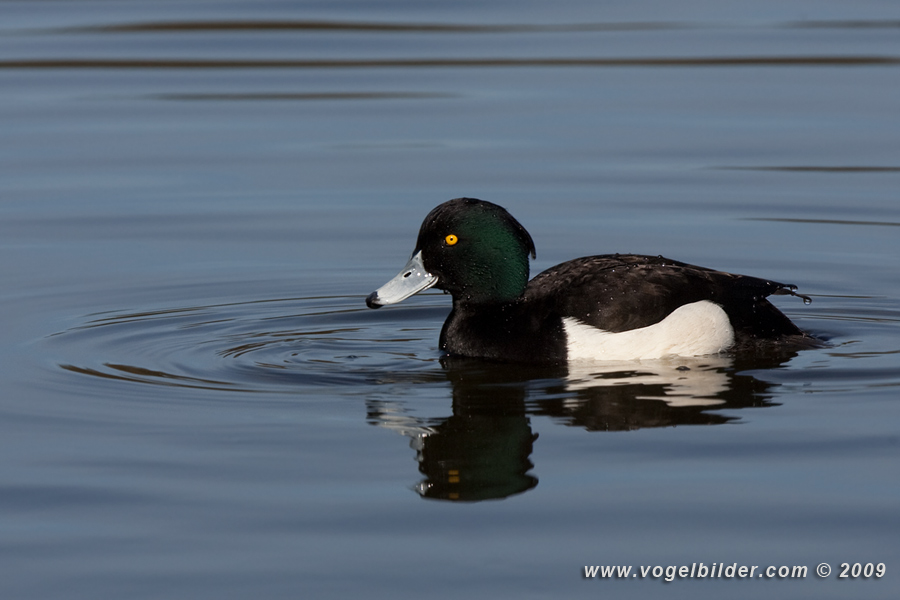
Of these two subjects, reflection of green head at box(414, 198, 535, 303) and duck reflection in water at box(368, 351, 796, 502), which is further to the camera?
reflection of green head at box(414, 198, 535, 303)

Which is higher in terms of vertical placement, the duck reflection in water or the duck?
the duck

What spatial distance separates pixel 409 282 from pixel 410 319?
3.42 feet

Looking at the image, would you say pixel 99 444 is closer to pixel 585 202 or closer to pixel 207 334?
pixel 207 334

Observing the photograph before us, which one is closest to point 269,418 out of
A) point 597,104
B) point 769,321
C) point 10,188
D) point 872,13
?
point 769,321

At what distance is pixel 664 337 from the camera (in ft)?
28.5

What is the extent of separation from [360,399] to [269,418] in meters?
0.59

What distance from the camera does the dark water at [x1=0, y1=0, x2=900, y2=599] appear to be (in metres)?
5.86

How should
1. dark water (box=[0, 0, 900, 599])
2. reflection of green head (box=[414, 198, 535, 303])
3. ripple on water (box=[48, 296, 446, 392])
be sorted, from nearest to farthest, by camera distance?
1. dark water (box=[0, 0, 900, 599])
2. ripple on water (box=[48, 296, 446, 392])
3. reflection of green head (box=[414, 198, 535, 303])

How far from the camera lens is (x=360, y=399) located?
7926 millimetres

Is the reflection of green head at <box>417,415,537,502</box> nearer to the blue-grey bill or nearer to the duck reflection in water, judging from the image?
the duck reflection in water

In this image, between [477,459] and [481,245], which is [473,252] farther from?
[477,459]

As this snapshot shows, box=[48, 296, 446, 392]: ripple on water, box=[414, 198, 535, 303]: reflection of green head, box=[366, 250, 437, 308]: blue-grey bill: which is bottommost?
box=[48, 296, 446, 392]: ripple on water

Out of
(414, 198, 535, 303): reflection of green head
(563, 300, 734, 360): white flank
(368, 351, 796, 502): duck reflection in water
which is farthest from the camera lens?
(414, 198, 535, 303): reflection of green head

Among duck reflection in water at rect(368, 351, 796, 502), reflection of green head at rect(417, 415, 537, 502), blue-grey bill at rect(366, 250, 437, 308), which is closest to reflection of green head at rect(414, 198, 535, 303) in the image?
blue-grey bill at rect(366, 250, 437, 308)
